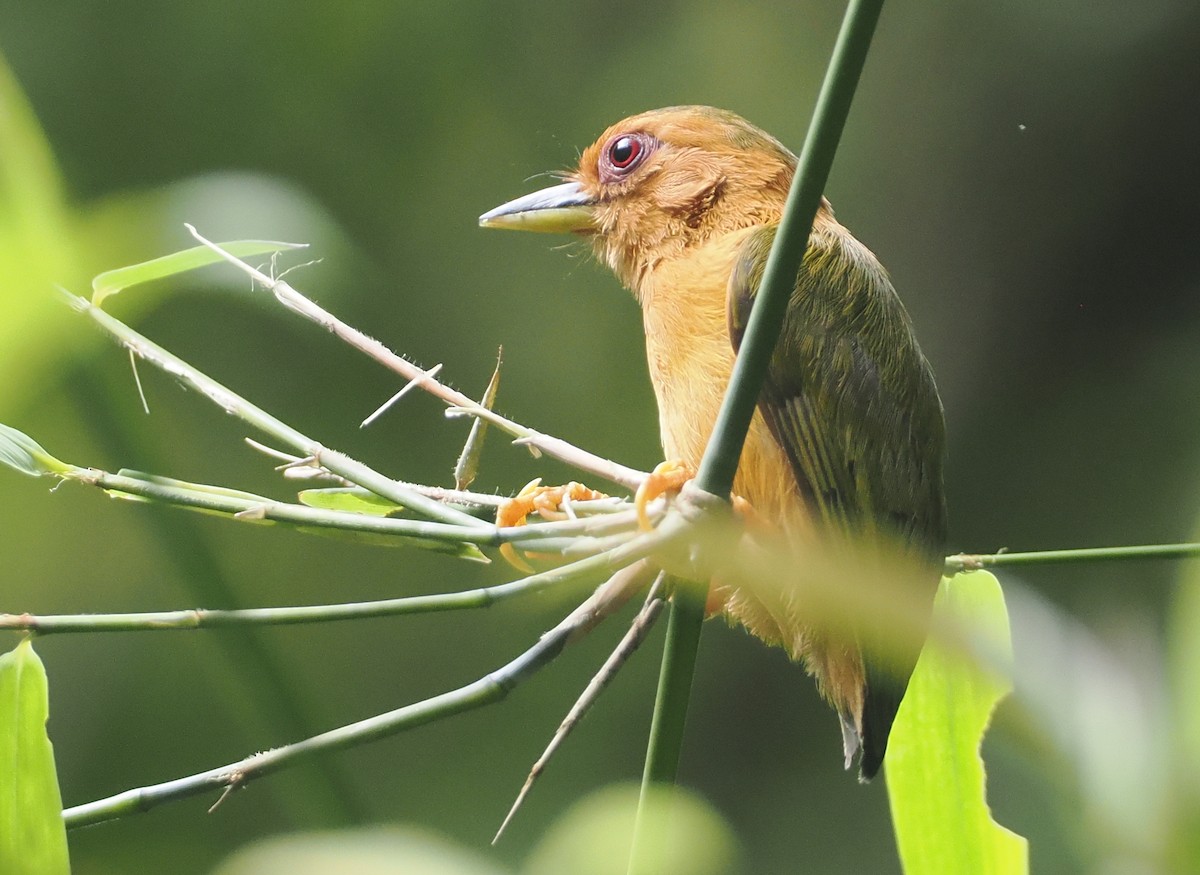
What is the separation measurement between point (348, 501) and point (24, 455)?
0.37 metres

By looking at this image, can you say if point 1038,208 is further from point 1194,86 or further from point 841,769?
point 841,769

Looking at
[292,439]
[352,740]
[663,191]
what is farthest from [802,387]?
[352,740]

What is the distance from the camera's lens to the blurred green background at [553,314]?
3238mm

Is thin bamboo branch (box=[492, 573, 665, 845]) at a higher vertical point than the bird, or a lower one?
lower

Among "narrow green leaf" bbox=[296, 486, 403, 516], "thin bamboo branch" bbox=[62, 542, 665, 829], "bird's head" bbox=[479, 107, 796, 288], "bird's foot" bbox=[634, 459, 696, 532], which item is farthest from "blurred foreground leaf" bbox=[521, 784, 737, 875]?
"bird's head" bbox=[479, 107, 796, 288]

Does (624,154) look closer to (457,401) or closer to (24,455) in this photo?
(457,401)

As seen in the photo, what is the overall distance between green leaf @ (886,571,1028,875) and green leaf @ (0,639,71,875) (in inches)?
20.6

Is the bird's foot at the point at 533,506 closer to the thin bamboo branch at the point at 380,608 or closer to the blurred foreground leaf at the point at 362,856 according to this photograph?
the thin bamboo branch at the point at 380,608

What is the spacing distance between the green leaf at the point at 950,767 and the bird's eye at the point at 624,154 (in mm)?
940

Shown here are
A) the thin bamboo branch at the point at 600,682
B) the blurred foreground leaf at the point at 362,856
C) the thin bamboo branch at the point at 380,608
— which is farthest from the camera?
the thin bamboo branch at the point at 600,682

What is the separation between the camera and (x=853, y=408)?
1.50 metres

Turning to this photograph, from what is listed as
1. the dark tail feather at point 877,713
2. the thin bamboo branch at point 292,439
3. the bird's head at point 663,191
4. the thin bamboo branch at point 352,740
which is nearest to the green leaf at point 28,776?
the thin bamboo branch at point 352,740

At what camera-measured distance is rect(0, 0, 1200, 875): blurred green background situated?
3.24 m

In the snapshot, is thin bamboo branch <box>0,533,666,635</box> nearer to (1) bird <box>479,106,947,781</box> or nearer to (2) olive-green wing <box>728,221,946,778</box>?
(1) bird <box>479,106,947,781</box>
